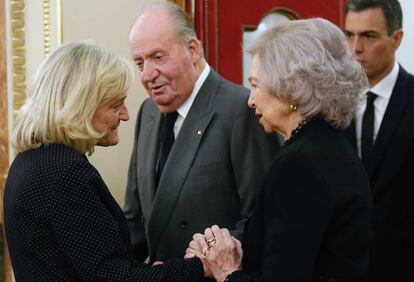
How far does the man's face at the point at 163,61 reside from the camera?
104 inches

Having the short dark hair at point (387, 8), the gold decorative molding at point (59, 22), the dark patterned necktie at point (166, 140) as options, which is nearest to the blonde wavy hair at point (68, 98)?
the dark patterned necktie at point (166, 140)

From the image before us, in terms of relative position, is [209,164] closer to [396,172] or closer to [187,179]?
[187,179]

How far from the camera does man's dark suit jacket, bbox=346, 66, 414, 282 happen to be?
8.69ft

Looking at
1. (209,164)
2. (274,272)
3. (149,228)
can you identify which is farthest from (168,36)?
(274,272)

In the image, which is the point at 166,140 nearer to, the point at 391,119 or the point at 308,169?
the point at 391,119

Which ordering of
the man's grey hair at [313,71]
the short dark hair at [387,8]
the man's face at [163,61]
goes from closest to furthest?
the man's grey hair at [313,71]
the man's face at [163,61]
the short dark hair at [387,8]

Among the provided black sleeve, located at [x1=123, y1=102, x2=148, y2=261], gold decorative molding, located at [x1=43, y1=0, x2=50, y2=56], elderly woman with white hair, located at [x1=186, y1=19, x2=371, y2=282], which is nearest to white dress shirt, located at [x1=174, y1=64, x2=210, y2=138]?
Answer: black sleeve, located at [x1=123, y1=102, x2=148, y2=261]

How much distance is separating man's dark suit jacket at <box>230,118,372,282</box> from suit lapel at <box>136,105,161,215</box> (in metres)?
0.79

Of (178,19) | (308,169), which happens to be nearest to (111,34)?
(178,19)

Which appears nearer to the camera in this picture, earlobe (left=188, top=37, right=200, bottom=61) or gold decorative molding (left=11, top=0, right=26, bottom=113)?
earlobe (left=188, top=37, right=200, bottom=61)

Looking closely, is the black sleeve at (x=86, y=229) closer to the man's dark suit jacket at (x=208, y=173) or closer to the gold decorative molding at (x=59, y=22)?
the man's dark suit jacket at (x=208, y=173)

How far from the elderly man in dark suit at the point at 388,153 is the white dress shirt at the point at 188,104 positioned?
0.58 m

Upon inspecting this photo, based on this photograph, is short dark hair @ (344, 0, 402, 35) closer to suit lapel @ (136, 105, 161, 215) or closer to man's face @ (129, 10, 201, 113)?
man's face @ (129, 10, 201, 113)

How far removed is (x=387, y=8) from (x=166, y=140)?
3.43 ft
